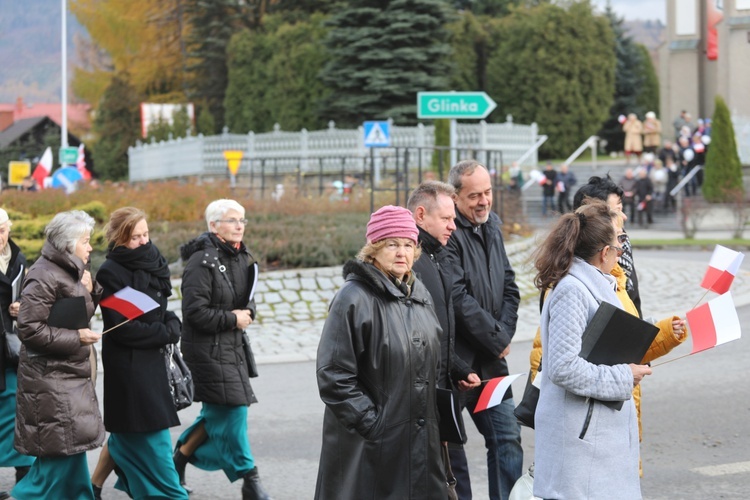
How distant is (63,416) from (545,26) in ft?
138

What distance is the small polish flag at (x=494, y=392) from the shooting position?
553 centimetres

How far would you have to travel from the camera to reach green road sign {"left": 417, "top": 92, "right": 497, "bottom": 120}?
1838 cm

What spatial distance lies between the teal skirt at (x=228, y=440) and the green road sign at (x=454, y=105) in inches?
481

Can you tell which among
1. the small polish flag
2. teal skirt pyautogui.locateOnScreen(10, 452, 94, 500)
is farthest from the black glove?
the small polish flag

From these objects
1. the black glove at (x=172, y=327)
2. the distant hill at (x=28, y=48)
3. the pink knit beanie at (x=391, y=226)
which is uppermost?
the distant hill at (x=28, y=48)

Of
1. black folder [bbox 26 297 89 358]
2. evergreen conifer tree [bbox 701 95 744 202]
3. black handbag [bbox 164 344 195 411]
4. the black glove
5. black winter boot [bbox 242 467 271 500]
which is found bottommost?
black winter boot [bbox 242 467 271 500]

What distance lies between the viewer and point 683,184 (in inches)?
1297

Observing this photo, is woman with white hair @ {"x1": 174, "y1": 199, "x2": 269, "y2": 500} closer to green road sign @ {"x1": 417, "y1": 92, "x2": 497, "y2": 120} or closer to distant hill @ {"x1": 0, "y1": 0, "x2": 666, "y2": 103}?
green road sign @ {"x1": 417, "y1": 92, "x2": 497, "y2": 120}

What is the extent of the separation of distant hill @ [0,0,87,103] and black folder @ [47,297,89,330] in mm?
14301

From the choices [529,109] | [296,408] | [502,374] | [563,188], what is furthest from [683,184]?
[502,374]

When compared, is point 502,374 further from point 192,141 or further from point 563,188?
point 192,141

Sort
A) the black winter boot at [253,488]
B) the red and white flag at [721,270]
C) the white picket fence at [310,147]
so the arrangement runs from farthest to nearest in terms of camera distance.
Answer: the white picket fence at [310,147] < the black winter boot at [253,488] < the red and white flag at [721,270]

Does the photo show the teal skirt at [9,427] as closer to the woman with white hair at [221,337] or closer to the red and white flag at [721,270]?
the woman with white hair at [221,337]

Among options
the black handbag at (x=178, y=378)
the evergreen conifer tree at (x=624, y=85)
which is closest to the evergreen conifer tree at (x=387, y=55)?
the evergreen conifer tree at (x=624, y=85)
